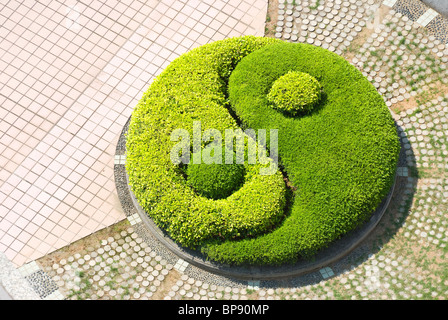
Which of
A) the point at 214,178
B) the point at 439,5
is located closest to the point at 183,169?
the point at 214,178

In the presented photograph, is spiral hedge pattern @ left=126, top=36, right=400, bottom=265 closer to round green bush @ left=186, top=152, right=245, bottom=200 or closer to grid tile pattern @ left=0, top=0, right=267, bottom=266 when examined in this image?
round green bush @ left=186, top=152, right=245, bottom=200

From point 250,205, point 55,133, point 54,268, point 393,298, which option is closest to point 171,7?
point 55,133

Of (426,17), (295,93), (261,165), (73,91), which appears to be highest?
(426,17)

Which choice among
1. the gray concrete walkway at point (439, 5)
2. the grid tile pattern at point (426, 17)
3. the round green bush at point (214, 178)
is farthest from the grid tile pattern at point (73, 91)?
the gray concrete walkway at point (439, 5)

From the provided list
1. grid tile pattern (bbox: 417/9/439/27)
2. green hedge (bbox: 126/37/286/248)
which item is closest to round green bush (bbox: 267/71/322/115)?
green hedge (bbox: 126/37/286/248)

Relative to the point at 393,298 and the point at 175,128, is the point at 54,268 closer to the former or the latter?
the point at 175,128

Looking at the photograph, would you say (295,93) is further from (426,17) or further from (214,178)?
(426,17)

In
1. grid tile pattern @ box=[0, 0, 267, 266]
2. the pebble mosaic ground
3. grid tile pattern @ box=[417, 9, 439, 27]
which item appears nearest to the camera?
the pebble mosaic ground
